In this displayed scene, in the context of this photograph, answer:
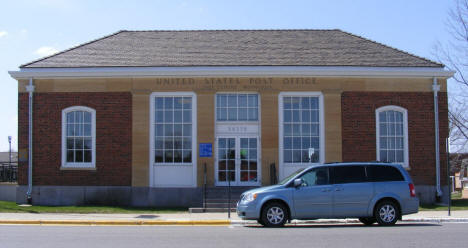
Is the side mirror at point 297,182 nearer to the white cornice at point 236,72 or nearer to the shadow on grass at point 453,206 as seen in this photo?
the shadow on grass at point 453,206

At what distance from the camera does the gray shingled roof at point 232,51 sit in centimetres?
2169

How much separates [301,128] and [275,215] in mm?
7645

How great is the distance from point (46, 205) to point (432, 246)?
50.2ft

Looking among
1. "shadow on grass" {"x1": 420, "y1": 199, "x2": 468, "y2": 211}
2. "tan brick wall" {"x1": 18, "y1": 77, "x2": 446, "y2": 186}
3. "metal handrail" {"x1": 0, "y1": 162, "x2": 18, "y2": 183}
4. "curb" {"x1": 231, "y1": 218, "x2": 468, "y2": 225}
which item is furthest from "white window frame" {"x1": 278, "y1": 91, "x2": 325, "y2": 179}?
"metal handrail" {"x1": 0, "y1": 162, "x2": 18, "y2": 183}

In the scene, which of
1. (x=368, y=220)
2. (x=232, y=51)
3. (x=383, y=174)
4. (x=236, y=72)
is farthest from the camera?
(x=232, y=51)

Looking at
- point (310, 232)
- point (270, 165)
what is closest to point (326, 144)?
point (270, 165)

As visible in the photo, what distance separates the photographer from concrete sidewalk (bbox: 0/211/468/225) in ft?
51.7

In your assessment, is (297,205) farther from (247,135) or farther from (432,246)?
(247,135)

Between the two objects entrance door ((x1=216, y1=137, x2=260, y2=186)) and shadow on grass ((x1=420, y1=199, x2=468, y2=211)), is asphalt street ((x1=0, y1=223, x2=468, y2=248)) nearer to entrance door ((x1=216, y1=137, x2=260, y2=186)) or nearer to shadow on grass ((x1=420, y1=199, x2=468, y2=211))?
shadow on grass ((x1=420, y1=199, x2=468, y2=211))

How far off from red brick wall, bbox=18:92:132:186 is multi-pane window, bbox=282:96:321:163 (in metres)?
6.11

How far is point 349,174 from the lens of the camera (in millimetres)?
14680

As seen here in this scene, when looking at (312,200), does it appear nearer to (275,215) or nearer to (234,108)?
(275,215)

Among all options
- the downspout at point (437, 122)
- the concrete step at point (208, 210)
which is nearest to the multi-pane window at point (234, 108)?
the concrete step at point (208, 210)

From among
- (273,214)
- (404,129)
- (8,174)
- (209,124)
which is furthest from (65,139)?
(404,129)
